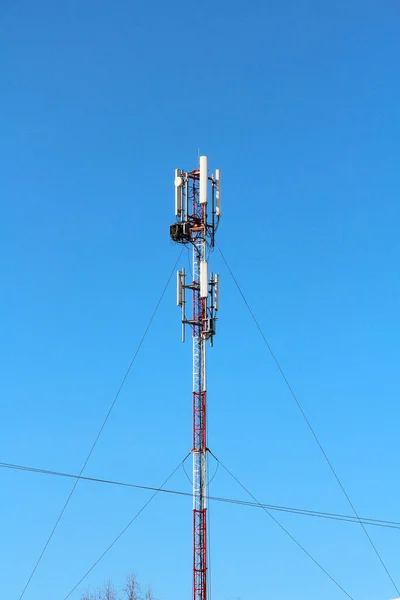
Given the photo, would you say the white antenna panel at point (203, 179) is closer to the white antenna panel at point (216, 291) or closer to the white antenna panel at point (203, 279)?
the white antenna panel at point (203, 279)

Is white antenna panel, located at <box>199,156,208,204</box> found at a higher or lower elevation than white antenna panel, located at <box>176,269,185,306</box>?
higher

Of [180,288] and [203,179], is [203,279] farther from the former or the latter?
[203,179]

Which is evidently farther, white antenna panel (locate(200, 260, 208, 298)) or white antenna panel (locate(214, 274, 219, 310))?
white antenna panel (locate(214, 274, 219, 310))

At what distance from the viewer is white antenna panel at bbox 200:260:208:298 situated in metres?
75.9

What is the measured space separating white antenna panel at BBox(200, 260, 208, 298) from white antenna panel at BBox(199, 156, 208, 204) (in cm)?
381

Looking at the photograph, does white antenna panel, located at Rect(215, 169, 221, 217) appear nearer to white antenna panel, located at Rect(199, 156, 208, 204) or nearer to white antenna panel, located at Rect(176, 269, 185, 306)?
white antenna panel, located at Rect(199, 156, 208, 204)

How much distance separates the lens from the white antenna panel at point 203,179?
76.5m

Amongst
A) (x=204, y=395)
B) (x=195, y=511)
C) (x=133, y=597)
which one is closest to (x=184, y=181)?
(x=204, y=395)

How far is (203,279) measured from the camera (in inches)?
2992

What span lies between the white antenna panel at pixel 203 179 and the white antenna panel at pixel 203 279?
150 inches

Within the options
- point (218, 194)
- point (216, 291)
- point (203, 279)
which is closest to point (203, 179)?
point (218, 194)

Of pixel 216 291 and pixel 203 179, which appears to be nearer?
pixel 216 291

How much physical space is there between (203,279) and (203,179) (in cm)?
612

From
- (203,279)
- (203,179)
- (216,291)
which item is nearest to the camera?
(203,279)
